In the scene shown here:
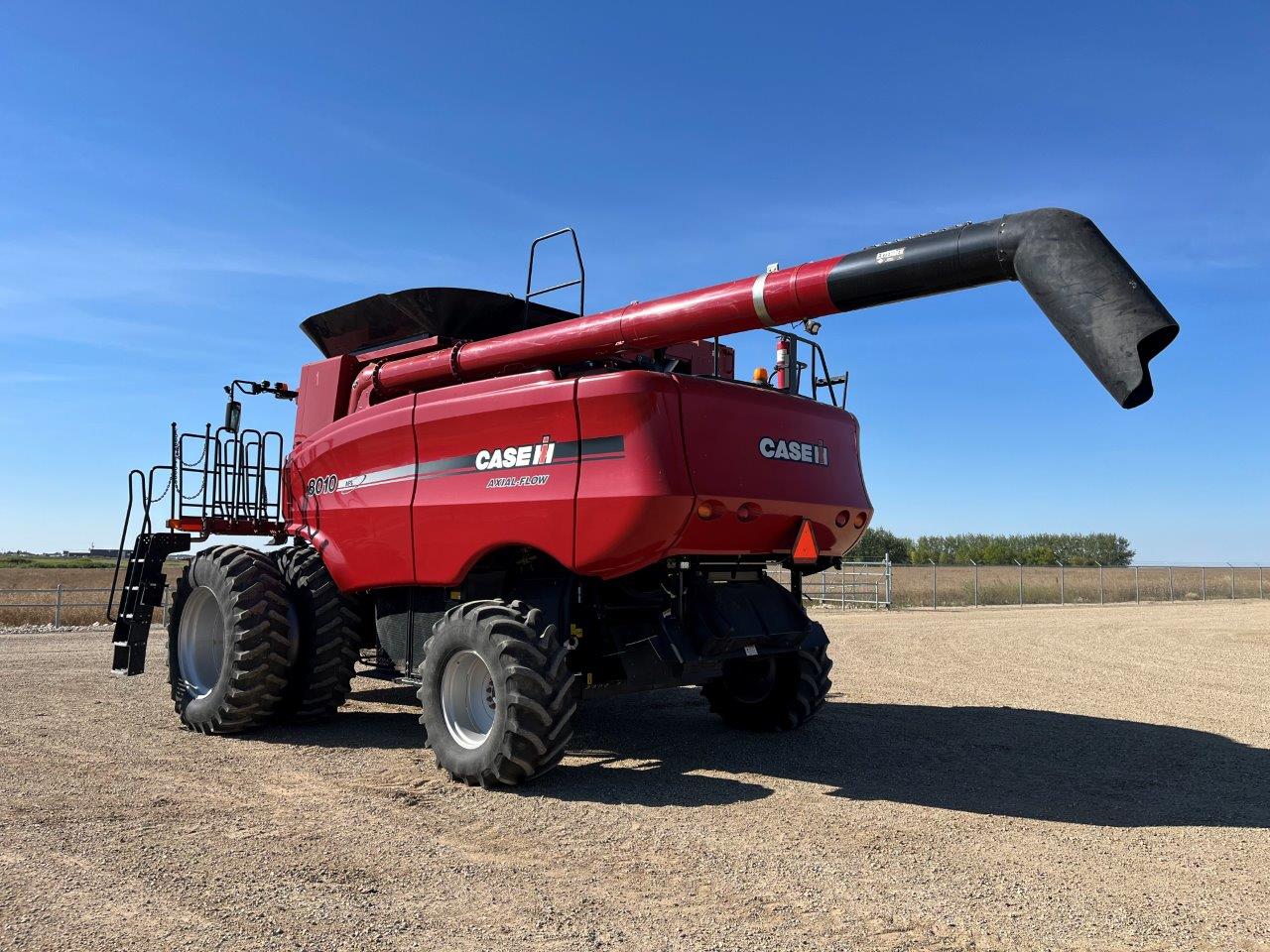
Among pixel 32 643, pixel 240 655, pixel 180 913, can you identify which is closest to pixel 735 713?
pixel 240 655

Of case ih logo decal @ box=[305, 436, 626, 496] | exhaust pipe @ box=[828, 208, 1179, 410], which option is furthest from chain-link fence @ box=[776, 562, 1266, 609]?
exhaust pipe @ box=[828, 208, 1179, 410]

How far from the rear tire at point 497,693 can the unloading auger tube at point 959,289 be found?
6.32 ft

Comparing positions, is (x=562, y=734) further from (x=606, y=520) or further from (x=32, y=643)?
(x=32, y=643)

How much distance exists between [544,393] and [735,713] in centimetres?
354

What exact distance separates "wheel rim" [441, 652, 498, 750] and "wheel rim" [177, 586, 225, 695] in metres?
3.15

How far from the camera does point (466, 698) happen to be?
6.69 m

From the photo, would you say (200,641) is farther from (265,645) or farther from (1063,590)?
(1063,590)

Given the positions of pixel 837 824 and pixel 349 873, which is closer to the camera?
pixel 349 873

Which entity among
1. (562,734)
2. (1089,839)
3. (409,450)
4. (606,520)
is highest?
(409,450)

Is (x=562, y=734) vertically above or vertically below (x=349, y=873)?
above

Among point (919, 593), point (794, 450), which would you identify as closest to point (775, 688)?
point (794, 450)

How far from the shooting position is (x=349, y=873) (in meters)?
4.53

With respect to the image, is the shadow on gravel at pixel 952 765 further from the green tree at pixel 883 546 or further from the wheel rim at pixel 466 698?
the green tree at pixel 883 546

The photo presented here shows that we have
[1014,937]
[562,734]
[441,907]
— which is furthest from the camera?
[562,734]
